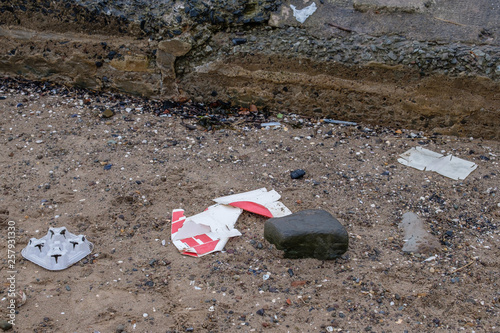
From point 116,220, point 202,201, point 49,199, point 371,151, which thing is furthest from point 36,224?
point 371,151

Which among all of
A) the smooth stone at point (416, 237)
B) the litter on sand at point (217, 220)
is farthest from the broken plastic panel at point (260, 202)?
the smooth stone at point (416, 237)

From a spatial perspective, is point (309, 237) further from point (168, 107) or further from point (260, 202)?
point (168, 107)

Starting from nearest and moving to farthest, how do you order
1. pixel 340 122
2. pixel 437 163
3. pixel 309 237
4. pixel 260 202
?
1. pixel 309 237
2. pixel 260 202
3. pixel 437 163
4. pixel 340 122

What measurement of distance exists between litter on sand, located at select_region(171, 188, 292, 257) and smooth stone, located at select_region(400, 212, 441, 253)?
727 millimetres

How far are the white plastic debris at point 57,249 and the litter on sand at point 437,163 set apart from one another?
2277 mm

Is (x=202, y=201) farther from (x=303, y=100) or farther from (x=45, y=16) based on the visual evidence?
(x=45, y=16)

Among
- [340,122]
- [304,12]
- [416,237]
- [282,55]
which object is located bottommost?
[416,237]

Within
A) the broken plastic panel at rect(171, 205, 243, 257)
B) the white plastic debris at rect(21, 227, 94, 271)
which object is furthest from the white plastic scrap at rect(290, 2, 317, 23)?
the white plastic debris at rect(21, 227, 94, 271)

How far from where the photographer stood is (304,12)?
367 centimetres

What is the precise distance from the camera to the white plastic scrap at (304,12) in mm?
3654

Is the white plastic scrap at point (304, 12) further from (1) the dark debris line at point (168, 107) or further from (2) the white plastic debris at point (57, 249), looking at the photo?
(2) the white plastic debris at point (57, 249)

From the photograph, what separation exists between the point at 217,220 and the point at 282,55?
156cm

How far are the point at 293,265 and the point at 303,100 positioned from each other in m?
1.70

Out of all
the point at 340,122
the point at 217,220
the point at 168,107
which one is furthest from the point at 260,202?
the point at 168,107
